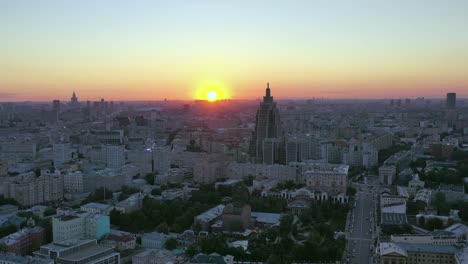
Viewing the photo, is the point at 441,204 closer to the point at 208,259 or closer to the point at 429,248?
the point at 429,248

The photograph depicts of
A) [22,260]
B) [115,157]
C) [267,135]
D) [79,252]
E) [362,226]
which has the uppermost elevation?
[267,135]

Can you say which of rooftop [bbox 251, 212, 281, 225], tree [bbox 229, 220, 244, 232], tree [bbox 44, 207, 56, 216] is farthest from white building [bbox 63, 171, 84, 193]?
tree [bbox 229, 220, 244, 232]

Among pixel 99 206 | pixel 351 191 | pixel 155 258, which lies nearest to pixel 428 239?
pixel 155 258

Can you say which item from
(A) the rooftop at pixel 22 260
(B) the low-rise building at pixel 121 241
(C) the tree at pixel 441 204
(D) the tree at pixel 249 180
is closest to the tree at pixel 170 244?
(B) the low-rise building at pixel 121 241

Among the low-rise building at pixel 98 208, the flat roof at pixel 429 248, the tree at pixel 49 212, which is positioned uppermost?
the low-rise building at pixel 98 208

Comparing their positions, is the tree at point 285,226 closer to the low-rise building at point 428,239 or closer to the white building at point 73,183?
the low-rise building at point 428,239

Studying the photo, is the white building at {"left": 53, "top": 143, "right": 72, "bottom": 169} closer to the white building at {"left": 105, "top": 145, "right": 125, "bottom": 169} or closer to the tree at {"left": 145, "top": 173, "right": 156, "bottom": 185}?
the white building at {"left": 105, "top": 145, "right": 125, "bottom": 169}
